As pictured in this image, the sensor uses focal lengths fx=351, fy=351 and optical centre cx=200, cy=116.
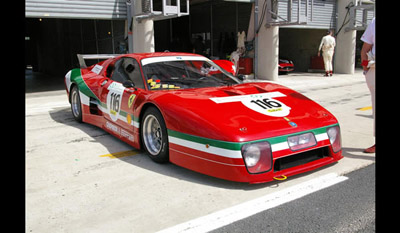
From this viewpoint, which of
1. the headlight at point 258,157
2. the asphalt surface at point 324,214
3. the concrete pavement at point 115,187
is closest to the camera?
the asphalt surface at point 324,214

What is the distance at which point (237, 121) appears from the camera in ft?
10.6

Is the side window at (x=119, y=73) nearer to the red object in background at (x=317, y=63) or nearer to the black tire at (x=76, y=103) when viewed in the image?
the black tire at (x=76, y=103)

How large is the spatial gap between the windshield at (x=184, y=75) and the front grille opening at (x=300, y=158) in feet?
5.05

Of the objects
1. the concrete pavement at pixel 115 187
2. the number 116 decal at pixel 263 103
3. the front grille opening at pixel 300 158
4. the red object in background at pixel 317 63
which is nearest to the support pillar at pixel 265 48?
the red object in background at pixel 317 63

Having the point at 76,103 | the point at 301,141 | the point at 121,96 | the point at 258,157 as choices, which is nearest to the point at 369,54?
the point at 301,141

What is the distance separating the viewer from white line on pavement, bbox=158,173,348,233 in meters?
2.47

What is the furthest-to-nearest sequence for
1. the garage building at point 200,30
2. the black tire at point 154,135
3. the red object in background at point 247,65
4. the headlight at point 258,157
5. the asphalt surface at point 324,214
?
1. the red object in background at point 247,65
2. the garage building at point 200,30
3. the black tire at point 154,135
4. the headlight at point 258,157
5. the asphalt surface at point 324,214

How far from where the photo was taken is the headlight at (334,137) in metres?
3.50

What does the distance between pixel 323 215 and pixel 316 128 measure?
104cm

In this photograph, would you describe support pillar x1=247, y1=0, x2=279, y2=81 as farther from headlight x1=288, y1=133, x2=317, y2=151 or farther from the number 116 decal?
headlight x1=288, y1=133, x2=317, y2=151

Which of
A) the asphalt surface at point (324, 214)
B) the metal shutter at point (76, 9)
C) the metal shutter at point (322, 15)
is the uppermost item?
the metal shutter at point (322, 15)

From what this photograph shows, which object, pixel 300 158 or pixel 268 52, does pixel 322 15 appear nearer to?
pixel 268 52
